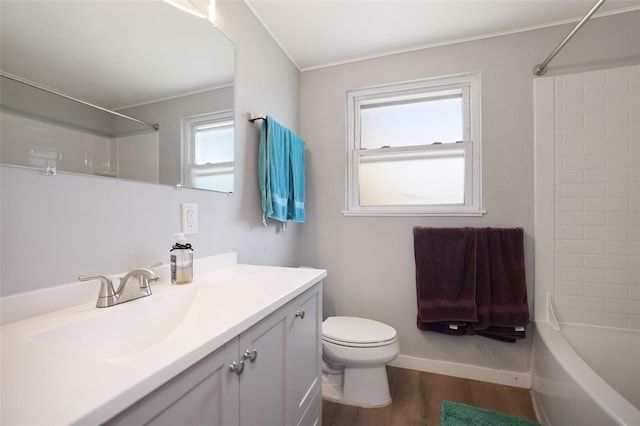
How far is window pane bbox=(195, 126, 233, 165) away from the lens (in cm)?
121

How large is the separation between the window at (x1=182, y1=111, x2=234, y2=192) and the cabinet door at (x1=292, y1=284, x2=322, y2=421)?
67 centimetres

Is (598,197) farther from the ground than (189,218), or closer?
farther from the ground

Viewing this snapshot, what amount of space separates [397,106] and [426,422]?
6.70 feet

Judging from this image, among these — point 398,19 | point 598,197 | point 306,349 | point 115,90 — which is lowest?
point 306,349

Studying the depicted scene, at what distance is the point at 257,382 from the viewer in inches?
30.5

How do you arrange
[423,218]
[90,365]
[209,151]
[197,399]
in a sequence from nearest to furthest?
[90,365], [197,399], [209,151], [423,218]

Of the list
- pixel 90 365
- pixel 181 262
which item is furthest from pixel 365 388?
pixel 90 365

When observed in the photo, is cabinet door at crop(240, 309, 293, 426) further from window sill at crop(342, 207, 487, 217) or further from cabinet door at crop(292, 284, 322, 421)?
window sill at crop(342, 207, 487, 217)

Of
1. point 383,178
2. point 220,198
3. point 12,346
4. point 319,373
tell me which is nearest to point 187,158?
point 220,198

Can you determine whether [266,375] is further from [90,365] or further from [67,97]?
[67,97]

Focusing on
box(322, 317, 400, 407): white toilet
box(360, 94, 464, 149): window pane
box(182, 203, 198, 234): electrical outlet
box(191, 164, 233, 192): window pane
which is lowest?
box(322, 317, 400, 407): white toilet

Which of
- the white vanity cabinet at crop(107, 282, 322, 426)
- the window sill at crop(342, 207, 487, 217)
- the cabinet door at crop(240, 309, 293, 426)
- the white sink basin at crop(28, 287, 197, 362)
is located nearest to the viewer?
the white vanity cabinet at crop(107, 282, 322, 426)

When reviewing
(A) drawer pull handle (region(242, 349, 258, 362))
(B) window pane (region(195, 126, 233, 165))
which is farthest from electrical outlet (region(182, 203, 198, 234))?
(A) drawer pull handle (region(242, 349, 258, 362))

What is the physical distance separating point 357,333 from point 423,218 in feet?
2.97
